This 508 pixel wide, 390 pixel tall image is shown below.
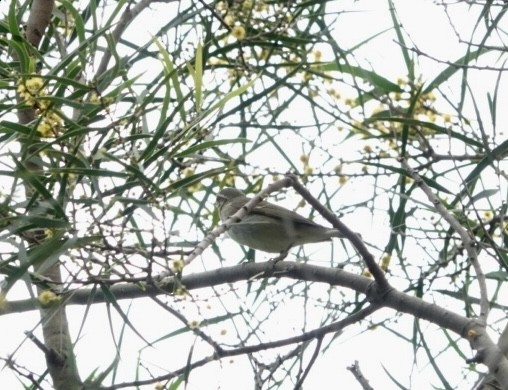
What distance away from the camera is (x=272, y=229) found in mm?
3434

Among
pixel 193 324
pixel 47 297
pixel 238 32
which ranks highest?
pixel 238 32

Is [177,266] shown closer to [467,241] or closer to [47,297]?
[47,297]

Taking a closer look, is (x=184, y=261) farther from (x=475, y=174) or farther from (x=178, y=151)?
(x=475, y=174)

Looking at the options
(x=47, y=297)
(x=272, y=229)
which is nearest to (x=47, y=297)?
(x=47, y=297)

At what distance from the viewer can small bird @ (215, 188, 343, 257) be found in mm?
3168

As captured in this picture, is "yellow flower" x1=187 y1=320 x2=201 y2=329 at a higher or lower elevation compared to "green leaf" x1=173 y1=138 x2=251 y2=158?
lower

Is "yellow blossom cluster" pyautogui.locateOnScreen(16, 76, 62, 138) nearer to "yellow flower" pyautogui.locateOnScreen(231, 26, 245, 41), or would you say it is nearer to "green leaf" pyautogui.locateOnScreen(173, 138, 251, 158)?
"green leaf" pyautogui.locateOnScreen(173, 138, 251, 158)

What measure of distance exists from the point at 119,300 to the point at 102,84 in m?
0.46

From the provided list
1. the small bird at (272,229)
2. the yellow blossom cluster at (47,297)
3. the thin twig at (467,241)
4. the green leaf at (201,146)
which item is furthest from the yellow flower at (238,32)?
the yellow blossom cluster at (47,297)

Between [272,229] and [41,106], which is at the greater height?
[272,229]

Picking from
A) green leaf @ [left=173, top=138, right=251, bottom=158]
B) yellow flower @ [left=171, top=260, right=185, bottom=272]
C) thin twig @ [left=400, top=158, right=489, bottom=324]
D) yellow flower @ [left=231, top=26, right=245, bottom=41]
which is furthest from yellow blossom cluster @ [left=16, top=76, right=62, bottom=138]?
thin twig @ [left=400, top=158, right=489, bottom=324]

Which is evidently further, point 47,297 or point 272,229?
point 272,229

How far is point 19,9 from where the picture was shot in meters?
2.68

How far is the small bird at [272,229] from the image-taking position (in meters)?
3.17
